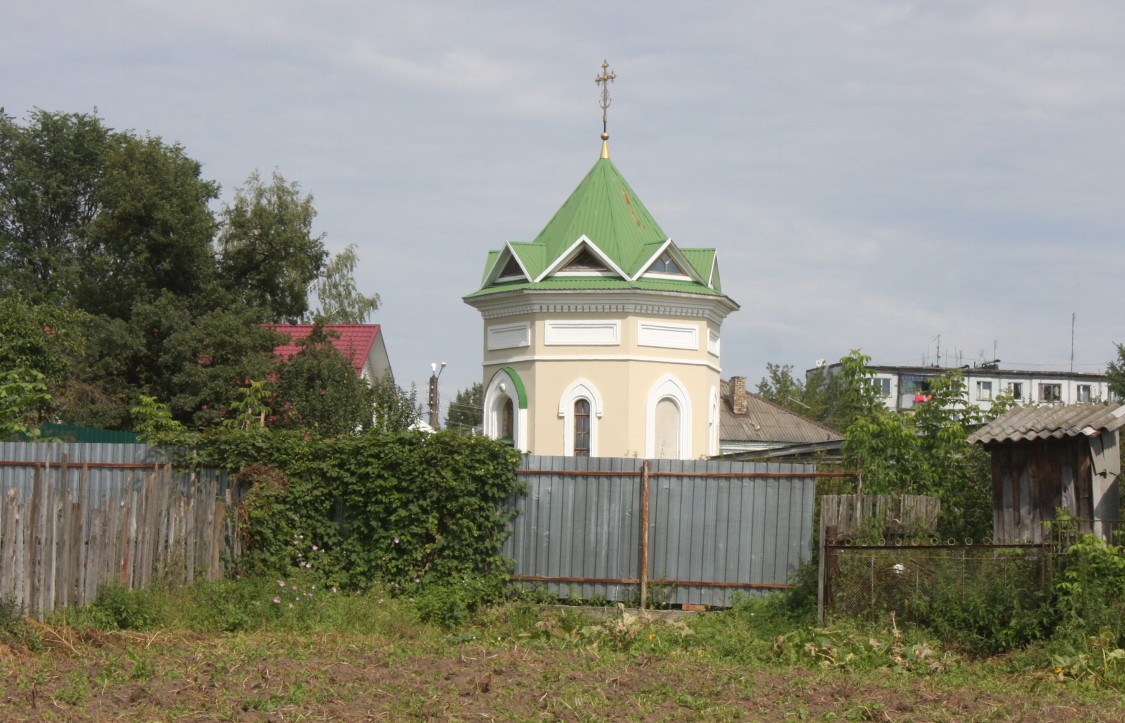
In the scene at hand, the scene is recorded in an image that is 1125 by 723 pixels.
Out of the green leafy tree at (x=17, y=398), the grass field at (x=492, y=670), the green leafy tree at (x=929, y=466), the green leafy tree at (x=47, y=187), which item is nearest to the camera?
the grass field at (x=492, y=670)

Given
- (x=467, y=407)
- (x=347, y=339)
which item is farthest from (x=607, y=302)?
(x=467, y=407)

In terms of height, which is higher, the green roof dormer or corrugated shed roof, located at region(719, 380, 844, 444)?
the green roof dormer

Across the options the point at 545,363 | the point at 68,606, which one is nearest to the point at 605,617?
the point at 68,606

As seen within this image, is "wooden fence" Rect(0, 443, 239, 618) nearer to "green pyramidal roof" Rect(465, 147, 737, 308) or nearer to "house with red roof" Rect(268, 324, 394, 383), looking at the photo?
"green pyramidal roof" Rect(465, 147, 737, 308)

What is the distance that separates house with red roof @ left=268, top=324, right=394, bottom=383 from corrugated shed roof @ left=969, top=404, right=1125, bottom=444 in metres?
18.1

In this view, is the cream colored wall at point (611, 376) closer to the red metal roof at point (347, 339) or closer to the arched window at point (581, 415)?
the arched window at point (581, 415)

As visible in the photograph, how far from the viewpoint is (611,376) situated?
2283cm

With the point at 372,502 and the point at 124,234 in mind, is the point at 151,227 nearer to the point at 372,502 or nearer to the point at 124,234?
the point at 124,234

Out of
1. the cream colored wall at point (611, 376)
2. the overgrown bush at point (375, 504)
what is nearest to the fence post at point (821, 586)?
the overgrown bush at point (375, 504)

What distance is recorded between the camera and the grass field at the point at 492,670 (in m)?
8.46

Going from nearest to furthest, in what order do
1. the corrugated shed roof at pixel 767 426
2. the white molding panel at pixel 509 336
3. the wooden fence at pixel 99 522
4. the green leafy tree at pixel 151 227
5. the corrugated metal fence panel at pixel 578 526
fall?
the wooden fence at pixel 99 522 → the corrugated metal fence panel at pixel 578 526 → the white molding panel at pixel 509 336 → the green leafy tree at pixel 151 227 → the corrugated shed roof at pixel 767 426

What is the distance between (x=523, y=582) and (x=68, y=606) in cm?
487

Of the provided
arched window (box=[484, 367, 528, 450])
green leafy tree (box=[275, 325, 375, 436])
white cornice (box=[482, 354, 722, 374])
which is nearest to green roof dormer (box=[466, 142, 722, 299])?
white cornice (box=[482, 354, 722, 374])

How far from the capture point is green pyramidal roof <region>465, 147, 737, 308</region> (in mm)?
23141
